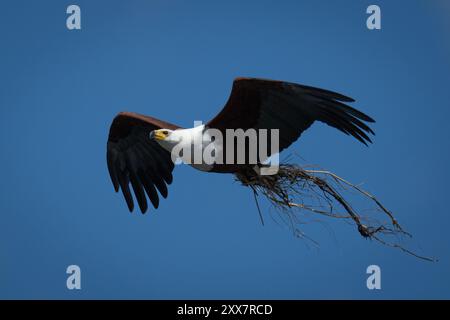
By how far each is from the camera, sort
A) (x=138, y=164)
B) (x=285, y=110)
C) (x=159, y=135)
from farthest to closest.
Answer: (x=138, y=164) → (x=159, y=135) → (x=285, y=110)

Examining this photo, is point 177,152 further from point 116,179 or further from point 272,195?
point 116,179

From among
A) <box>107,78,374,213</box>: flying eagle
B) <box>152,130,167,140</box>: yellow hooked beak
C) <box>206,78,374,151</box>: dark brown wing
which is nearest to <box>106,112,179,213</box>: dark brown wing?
<box>107,78,374,213</box>: flying eagle

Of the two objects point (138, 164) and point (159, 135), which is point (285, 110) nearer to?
point (159, 135)

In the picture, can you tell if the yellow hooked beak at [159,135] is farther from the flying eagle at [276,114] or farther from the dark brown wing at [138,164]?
the dark brown wing at [138,164]

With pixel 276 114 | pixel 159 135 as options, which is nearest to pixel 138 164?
pixel 159 135

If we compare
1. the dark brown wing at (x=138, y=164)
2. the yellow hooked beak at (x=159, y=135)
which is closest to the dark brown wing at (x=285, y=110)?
the yellow hooked beak at (x=159, y=135)

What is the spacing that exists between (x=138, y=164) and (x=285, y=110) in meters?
2.54

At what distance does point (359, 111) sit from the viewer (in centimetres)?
707

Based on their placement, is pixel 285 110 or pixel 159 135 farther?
pixel 159 135

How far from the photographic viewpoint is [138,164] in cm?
902

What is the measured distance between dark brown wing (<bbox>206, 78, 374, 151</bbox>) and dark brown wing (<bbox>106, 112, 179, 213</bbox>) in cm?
169

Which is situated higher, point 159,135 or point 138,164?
point 159,135

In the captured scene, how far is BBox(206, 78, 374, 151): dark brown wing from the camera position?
7043 mm

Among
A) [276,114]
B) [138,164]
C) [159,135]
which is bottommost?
[138,164]
